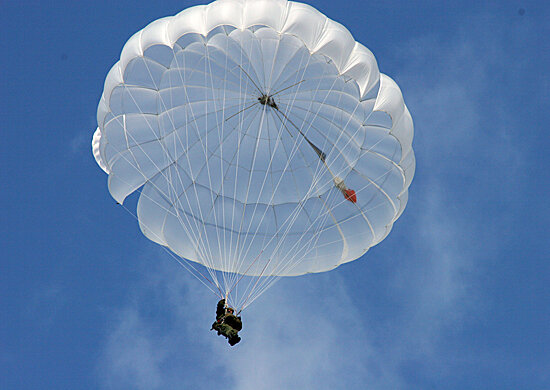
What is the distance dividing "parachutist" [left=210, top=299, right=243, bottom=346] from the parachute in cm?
43

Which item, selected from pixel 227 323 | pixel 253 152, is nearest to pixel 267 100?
pixel 253 152

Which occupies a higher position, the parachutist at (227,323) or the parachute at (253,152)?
the parachute at (253,152)

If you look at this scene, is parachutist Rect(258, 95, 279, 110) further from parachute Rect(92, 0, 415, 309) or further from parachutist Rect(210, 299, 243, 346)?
parachutist Rect(210, 299, 243, 346)

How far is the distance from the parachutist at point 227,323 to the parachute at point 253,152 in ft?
1.41

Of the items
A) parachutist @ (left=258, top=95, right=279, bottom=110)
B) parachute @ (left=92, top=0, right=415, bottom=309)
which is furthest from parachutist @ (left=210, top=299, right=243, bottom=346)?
parachutist @ (left=258, top=95, right=279, bottom=110)

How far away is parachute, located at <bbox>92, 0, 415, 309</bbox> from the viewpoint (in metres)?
19.0

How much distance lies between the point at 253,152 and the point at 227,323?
15.4 ft

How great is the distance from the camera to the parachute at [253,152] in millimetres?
18969

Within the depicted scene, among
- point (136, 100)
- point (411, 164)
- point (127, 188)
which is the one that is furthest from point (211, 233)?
point (411, 164)

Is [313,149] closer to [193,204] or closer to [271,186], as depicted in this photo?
[271,186]

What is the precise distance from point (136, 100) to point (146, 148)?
136cm

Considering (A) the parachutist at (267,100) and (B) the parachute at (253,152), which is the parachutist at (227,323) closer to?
(B) the parachute at (253,152)

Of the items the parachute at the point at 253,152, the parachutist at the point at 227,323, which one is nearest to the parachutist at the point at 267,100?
the parachute at the point at 253,152

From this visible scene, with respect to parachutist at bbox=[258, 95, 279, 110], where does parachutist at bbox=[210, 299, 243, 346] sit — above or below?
below
